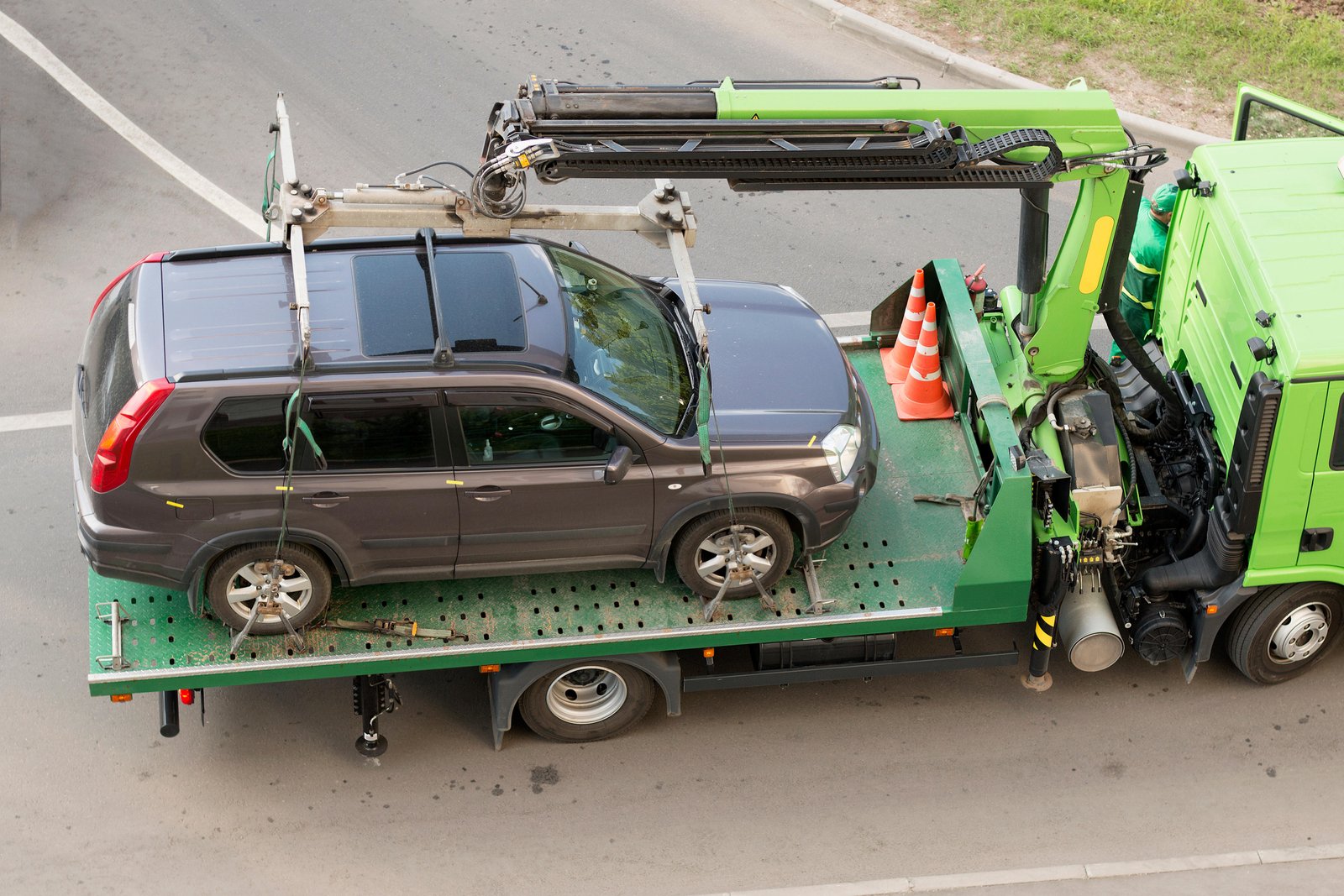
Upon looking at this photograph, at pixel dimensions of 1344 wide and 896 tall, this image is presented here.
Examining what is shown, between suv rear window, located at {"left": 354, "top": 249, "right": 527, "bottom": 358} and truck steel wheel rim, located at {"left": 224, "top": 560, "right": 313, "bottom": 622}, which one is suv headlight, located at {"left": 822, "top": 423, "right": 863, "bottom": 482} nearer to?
suv rear window, located at {"left": 354, "top": 249, "right": 527, "bottom": 358}

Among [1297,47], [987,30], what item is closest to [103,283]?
[987,30]

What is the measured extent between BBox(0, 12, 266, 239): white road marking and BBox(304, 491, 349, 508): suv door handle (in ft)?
17.7

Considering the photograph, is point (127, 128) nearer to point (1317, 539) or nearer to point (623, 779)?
point (623, 779)

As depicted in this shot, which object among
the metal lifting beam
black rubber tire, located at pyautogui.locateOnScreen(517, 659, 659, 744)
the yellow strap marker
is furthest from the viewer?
the yellow strap marker

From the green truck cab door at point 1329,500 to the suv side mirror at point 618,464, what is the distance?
3.41 m

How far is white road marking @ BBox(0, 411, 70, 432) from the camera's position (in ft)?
34.2

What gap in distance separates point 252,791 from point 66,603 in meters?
1.91

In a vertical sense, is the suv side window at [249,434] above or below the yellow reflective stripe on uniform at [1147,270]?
below

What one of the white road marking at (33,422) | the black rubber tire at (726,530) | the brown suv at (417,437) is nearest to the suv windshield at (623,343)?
the brown suv at (417,437)

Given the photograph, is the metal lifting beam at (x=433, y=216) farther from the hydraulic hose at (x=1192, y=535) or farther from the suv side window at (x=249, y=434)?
the hydraulic hose at (x=1192, y=535)

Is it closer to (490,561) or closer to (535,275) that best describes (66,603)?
(490,561)

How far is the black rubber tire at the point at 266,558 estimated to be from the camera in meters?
7.62

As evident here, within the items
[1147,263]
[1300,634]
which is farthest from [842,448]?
[1300,634]

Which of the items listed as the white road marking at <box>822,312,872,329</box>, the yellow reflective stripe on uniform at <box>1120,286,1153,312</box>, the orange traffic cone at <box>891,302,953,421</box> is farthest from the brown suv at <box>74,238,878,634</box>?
the white road marking at <box>822,312,872,329</box>
